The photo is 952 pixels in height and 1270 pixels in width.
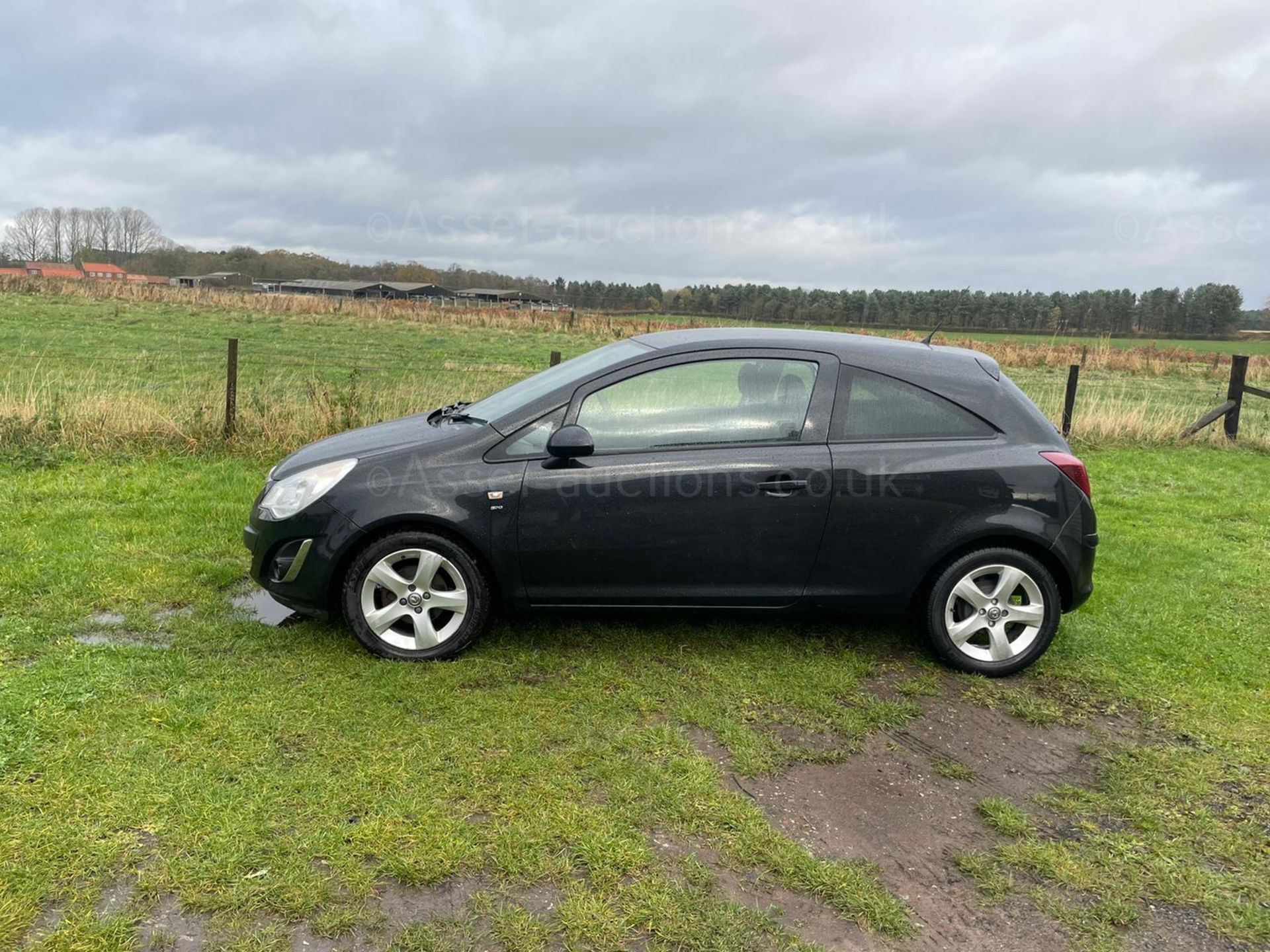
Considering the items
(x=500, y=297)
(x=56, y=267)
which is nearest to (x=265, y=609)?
(x=500, y=297)

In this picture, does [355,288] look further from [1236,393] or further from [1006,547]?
[1006,547]

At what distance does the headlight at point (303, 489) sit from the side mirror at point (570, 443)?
1028 millimetres

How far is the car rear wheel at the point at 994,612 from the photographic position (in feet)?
14.0

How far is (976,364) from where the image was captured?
461 cm

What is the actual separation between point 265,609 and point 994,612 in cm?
397

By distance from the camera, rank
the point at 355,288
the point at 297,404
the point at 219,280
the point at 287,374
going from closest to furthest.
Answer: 1. the point at 297,404
2. the point at 287,374
3. the point at 219,280
4. the point at 355,288

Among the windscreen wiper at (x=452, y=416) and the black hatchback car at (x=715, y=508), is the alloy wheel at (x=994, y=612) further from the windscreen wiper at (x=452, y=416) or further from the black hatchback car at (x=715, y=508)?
the windscreen wiper at (x=452, y=416)

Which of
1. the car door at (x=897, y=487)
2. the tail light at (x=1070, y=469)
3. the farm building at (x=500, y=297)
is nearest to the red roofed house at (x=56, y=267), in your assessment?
the farm building at (x=500, y=297)

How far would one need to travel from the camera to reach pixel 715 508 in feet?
13.5

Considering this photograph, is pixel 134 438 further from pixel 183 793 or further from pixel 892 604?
pixel 892 604

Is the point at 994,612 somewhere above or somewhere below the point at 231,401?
below

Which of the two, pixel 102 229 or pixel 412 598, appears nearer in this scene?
pixel 412 598

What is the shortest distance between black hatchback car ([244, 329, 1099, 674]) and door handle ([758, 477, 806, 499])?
10 mm

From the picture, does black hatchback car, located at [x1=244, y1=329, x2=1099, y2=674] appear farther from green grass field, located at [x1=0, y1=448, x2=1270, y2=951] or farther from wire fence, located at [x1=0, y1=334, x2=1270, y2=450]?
wire fence, located at [x1=0, y1=334, x2=1270, y2=450]
